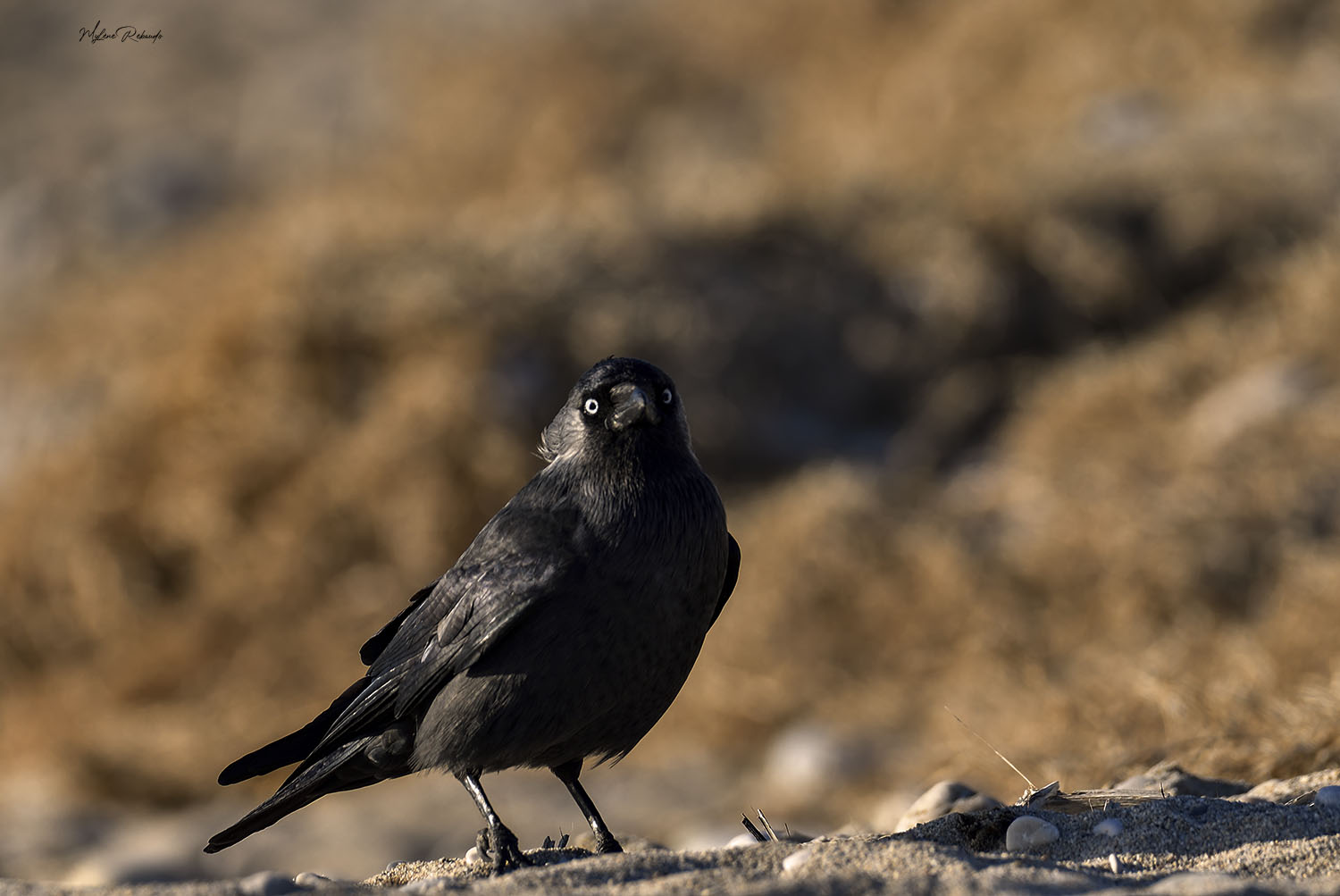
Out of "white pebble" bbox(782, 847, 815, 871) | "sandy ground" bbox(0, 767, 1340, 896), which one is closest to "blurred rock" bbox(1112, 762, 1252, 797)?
"sandy ground" bbox(0, 767, 1340, 896)

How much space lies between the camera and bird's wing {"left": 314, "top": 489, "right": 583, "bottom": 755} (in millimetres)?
3691

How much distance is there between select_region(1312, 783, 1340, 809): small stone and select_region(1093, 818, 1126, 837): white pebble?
519 mm

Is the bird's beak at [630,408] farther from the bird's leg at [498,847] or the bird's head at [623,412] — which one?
the bird's leg at [498,847]

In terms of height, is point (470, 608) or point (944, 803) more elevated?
point (470, 608)

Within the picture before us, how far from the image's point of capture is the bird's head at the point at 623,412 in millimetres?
3889

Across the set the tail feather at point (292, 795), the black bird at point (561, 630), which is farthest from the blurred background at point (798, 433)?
Answer: the tail feather at point (292, 795)

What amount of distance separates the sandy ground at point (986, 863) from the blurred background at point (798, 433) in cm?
128

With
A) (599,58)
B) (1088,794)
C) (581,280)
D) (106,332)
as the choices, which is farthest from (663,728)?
(599,58)

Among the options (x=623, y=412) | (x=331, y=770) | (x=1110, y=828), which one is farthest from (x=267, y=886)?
(x=1110, y=828)

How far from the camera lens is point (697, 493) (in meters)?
3.83

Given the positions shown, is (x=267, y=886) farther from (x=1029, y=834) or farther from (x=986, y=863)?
(x=1029, y=834)

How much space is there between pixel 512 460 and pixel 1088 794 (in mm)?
6322

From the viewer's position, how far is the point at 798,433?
10.8 metres

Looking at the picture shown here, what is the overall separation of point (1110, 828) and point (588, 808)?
1.38 meters
